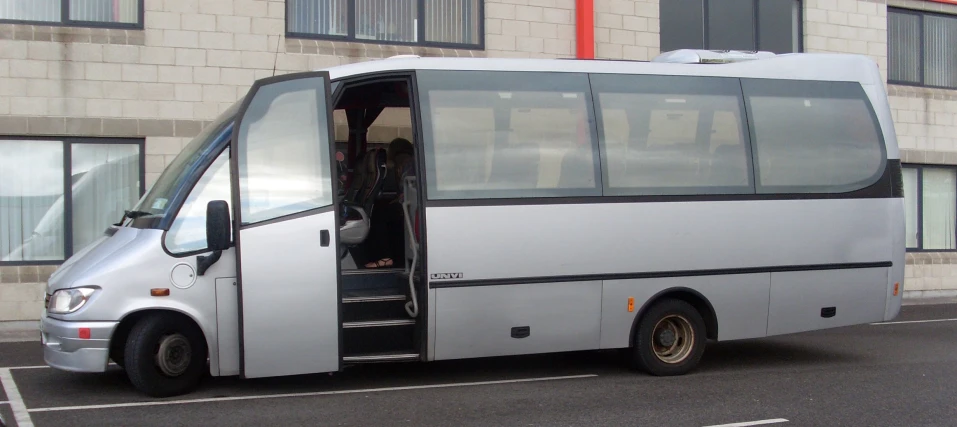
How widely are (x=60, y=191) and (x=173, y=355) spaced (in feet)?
21.6

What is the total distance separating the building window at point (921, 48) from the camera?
1973 centimetres

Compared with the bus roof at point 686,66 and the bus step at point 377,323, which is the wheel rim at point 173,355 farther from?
the bus roof at point 686,66

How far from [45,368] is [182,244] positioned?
2.83 meters

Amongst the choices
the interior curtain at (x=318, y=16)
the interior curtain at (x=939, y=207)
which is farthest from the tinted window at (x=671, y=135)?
the interior curtain at (x=939, y=207)

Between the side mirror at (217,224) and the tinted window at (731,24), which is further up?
the tinted window at (731,24)

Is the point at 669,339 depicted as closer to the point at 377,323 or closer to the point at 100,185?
the point at 377,323

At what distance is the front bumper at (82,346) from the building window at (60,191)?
6173mm

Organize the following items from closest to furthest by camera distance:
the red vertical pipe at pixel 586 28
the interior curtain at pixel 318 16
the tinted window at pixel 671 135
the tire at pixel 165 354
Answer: the tire at pixel 165 354 < the tinted window at pixel 671 135 < the interior curtain at pixel 318 16 < the red vertical pipe at pixel 586 28

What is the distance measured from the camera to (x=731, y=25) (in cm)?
1791

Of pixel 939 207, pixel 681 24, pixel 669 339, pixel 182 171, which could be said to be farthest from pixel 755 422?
pixel 939 207

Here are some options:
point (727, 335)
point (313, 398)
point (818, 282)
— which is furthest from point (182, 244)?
point (818, 282)

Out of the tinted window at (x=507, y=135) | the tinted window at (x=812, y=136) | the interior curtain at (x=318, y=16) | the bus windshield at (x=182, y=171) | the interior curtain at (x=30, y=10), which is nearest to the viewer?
the bus windshield at (x=182, y=171)

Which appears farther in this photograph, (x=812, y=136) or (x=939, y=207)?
(x=939, y=207)

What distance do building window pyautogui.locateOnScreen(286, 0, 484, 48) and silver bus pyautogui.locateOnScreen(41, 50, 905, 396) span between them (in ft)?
15.7
